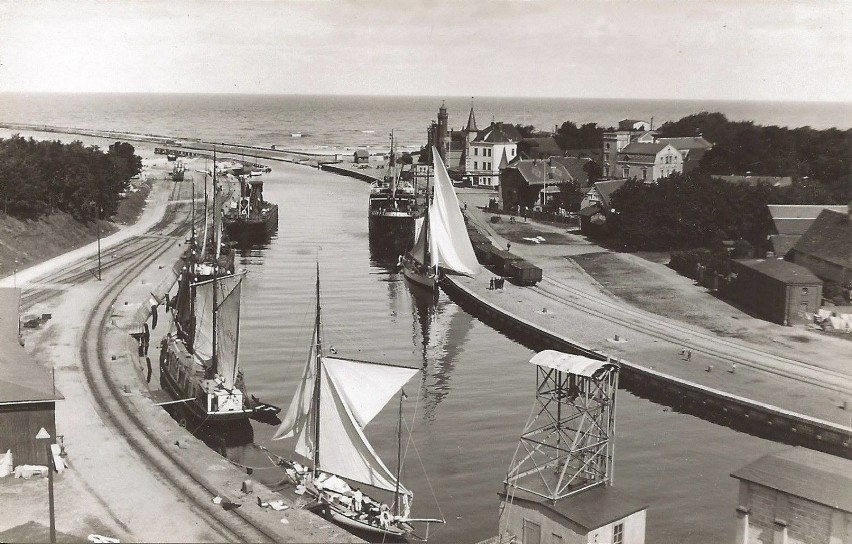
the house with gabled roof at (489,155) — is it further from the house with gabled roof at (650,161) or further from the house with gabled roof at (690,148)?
the house with gabled roof at (650,161)

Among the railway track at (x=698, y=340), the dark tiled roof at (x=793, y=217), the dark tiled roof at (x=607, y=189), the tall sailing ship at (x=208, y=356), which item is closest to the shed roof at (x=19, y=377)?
the tall sailing ship at (x=208, y=356)

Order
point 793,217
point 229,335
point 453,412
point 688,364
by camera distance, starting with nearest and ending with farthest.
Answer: point 453,412, point 229,335, point 688,364, point 793,217

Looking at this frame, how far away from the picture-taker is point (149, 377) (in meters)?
56.1

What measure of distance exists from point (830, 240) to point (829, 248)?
0.74 m

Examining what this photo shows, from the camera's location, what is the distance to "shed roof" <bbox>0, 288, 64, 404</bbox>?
36625 millimetres

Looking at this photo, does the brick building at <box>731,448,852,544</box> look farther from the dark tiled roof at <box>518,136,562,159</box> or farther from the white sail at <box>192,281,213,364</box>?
the dark tiled roof at <box>518,136,562,159</box>

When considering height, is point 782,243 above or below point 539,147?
below

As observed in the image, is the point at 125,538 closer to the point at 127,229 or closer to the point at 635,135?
the point at 127,229

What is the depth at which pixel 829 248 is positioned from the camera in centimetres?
7056

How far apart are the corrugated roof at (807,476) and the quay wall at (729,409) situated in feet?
49.7

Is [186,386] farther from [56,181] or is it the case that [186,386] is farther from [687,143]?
[687,143]

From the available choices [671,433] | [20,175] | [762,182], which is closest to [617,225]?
[762,182]

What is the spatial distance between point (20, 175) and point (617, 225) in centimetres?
6180

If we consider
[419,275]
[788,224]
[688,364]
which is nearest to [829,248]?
[788,224]
